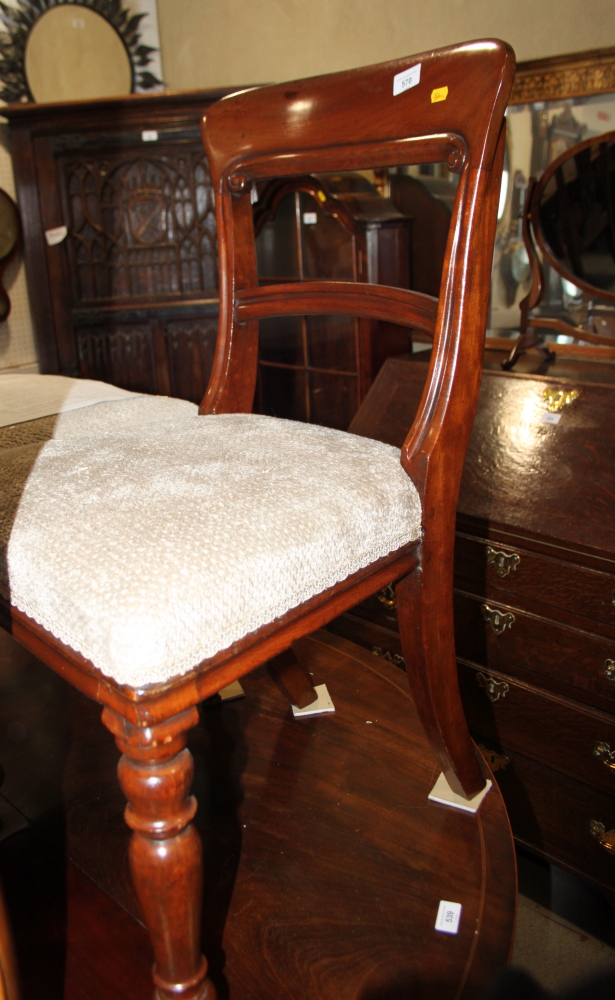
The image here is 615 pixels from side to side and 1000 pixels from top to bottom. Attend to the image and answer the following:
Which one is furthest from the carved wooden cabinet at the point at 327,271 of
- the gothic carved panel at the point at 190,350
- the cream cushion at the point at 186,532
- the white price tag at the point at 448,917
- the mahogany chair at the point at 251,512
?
the white price tag at the point at 448,917

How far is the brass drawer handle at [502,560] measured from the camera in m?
1.19

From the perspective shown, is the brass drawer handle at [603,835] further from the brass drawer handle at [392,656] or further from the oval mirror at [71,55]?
the oval mirror at [71,55]

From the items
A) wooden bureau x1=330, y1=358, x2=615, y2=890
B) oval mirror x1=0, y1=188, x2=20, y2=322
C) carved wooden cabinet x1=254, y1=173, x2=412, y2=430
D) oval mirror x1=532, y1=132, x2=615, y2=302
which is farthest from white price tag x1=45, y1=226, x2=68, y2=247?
wooden bureau x1=330, y1=358, x2=615, y2=890

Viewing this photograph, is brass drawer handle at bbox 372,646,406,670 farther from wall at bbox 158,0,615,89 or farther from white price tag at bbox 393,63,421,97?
wall at bbox 158,0,615,89

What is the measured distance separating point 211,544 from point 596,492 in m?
0.80

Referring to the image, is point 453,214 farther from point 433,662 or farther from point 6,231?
point 6,231

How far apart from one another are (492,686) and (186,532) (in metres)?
0.89

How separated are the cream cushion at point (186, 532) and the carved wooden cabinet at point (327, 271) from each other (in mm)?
1173

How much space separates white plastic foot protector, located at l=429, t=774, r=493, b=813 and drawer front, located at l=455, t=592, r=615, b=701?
356 mm

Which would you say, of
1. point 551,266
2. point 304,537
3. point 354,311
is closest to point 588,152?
point 551,266

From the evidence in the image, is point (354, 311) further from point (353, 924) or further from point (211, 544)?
point (353, 924)

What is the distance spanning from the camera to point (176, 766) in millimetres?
489

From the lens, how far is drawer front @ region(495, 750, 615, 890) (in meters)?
1.17

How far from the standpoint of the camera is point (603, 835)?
3.78ft
